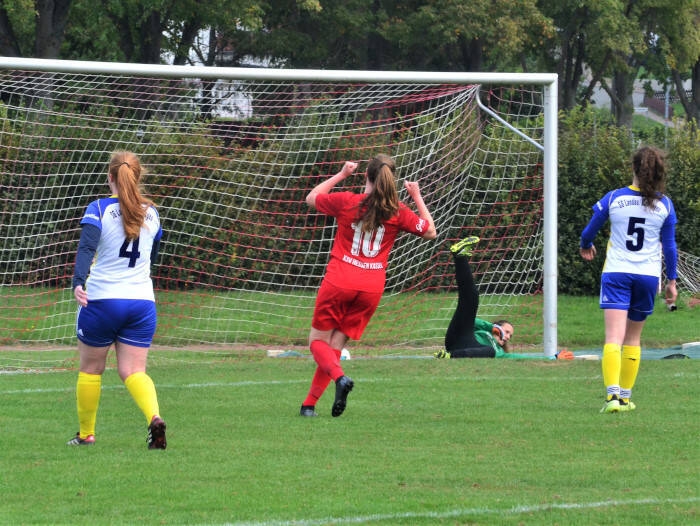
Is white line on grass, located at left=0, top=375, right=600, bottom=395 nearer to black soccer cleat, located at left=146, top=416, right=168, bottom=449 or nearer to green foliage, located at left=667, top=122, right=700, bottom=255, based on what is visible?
black soccer cleat, located at left=146, top=416, right=168, bottom=449

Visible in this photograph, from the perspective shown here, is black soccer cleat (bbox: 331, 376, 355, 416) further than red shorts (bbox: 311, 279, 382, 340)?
No

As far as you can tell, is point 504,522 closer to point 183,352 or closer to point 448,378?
point 448,378

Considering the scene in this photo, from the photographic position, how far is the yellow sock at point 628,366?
8.29 metres

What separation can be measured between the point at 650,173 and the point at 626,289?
84 centimetres

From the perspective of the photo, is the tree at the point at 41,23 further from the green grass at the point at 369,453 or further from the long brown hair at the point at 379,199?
the long brown hair at the point at 379,199

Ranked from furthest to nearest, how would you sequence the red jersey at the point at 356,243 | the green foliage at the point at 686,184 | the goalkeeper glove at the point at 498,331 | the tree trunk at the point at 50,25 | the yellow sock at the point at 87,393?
the tree trunk at the point at 50,25
the green foliage at the point at 686,184
the goalkeeper glove at the point at 498,331
the red jersey at the point at 356,243
the yellow sock at the point at 87,393

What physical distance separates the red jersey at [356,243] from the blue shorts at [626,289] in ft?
4.54

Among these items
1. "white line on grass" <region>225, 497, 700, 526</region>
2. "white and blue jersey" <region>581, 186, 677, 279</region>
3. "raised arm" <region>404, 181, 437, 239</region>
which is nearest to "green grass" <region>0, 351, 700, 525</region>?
"white line on grass" <region>225, 497, 700, 526</region>

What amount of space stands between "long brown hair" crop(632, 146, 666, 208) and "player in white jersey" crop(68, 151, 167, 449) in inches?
135

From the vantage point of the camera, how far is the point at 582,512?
17.1ft

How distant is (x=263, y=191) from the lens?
13.4 m

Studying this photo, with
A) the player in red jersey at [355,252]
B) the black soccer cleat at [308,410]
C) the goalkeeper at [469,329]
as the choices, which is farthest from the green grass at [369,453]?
the goalkeeper at [469,329]

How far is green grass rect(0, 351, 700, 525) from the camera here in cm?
529

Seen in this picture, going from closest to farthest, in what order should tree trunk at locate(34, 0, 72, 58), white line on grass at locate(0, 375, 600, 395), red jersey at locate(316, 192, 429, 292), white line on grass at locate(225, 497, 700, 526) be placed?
white line on grass at locate(225, 497, 700, 526) < red jersey at locate(316, 192, 429, 292) < white line on grass at locate(0, 375, 600, 395) < tree trunk at locate(34, 0, 72, 58)
